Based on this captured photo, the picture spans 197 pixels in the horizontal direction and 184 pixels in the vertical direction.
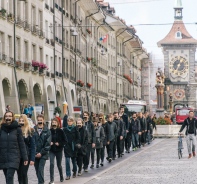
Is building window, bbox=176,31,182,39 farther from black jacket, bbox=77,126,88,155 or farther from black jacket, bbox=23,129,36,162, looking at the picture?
black jacket, bbox=23,129,36,162

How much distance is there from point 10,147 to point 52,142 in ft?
16.5

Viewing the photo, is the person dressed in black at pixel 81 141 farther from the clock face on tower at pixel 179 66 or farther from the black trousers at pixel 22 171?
the clock face on tower at pixel 179 66

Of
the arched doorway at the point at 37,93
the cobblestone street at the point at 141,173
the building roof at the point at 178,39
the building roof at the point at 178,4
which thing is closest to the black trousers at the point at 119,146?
the cobblestone street at the point at 141,173

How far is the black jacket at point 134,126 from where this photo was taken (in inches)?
1533

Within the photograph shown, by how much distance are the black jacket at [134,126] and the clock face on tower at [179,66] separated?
121 metres

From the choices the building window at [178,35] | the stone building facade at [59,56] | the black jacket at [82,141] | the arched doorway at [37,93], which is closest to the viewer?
the black jacket at [82,141]

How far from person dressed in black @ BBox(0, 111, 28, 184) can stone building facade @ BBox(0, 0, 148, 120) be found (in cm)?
2910

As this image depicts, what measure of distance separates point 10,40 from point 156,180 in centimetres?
2949

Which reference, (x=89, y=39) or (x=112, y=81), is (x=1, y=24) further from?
(x=112, y=81)

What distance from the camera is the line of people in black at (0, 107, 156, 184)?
15250mm

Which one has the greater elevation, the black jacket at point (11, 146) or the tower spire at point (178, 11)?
the tower spire at point (178, 11)

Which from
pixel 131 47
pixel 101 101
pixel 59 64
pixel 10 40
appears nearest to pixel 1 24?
pixel 10 40

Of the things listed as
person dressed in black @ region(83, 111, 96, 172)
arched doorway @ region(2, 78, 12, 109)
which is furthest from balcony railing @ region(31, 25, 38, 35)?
person dressed in black @ region(83, 111, 96, 172)

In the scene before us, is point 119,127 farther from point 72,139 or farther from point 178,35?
point 178,35
